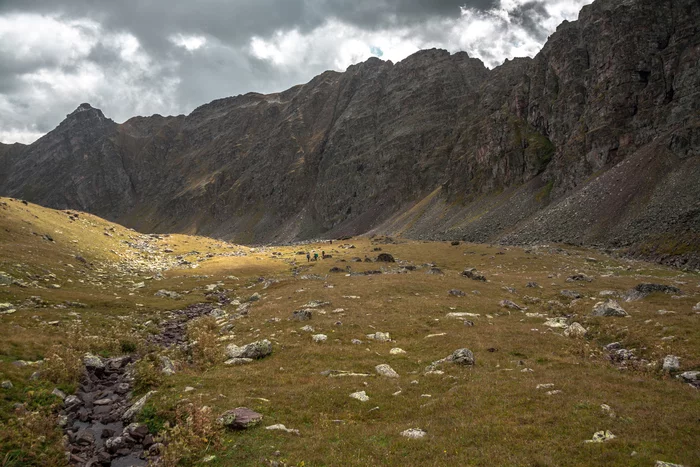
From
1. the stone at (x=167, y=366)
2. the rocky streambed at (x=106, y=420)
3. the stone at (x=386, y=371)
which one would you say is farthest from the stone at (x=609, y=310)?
the stone at (x=167, y=366)

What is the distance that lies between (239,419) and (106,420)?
7.16 m

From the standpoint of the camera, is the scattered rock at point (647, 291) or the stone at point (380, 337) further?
the scattered rock at point (647, 291)

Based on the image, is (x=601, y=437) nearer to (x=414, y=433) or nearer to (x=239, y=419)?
(x=414, y=433)

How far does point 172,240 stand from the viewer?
357 feet

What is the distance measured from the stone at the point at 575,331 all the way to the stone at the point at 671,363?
6.73 m

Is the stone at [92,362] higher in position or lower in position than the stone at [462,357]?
lower

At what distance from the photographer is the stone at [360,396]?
17.6 meters

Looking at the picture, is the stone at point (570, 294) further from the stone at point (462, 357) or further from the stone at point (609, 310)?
the stone at point (462, 357)

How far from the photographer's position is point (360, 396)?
17828mm

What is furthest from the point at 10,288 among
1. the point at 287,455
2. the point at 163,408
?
the point at 287,455

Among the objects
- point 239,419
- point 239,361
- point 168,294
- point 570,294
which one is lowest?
point 168,294

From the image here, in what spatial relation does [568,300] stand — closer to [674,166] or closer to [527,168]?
[674,166]

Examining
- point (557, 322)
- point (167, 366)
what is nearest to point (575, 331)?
point (557, 322)

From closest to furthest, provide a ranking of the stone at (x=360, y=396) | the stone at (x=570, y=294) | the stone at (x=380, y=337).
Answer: the stone at (x=360, y=396) → the stone at (x=380, y=337) → the stone at (x=570, y=294)
